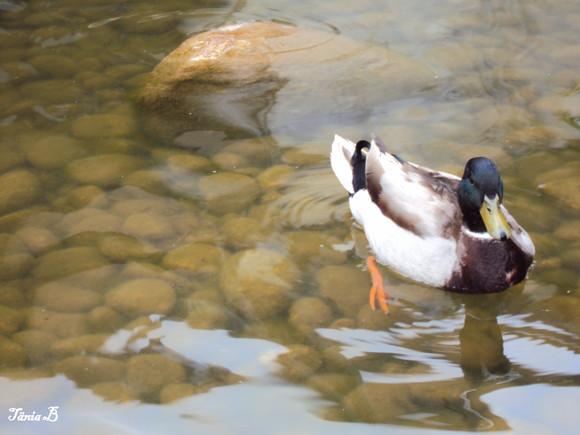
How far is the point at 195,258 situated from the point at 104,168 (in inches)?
42.9

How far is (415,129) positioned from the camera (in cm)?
579

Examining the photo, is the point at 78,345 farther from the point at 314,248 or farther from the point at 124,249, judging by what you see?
the point at 314,248

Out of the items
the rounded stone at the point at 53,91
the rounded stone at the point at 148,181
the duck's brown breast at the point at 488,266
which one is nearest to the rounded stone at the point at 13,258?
the rounded stone at the point at 148,181

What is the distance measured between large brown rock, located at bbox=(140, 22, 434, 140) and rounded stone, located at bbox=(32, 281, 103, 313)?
1.58 m

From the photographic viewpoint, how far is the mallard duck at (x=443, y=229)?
14.3 ft

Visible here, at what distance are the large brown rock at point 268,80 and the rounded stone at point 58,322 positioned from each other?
178cm

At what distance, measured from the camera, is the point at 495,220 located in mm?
4320

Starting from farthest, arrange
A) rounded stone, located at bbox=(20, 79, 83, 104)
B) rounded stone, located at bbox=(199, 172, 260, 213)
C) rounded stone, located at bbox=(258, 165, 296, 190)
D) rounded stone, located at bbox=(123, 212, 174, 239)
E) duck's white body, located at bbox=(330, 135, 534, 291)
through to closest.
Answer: rounded stone, located at bbox=(20, 79, 83, 104) → rounded stone, located at bbox=(258, 165, 296, 190) → rounded stone, located at bbox=(199, 172, 260, 213) → rounded stone, located at bbox=(123, 212, 174, 239) → duck's white body, located at bbox=(330, 135, 534, 291)

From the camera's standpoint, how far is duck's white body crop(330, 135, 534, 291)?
4.52m

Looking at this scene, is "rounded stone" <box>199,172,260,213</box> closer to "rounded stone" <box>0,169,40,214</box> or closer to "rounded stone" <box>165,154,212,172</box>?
"rounded stone" <box>165,154,212,172</box>

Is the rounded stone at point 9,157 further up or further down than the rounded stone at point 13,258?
further up

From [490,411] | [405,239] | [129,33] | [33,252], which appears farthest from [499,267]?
[129,33]

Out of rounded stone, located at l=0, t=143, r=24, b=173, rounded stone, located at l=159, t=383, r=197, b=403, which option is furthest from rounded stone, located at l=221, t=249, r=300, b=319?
rounded stone, located at l=0, t=143, r=24, b=173

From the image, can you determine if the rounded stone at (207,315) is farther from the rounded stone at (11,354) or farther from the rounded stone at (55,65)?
the rounded stone at (55,65)
